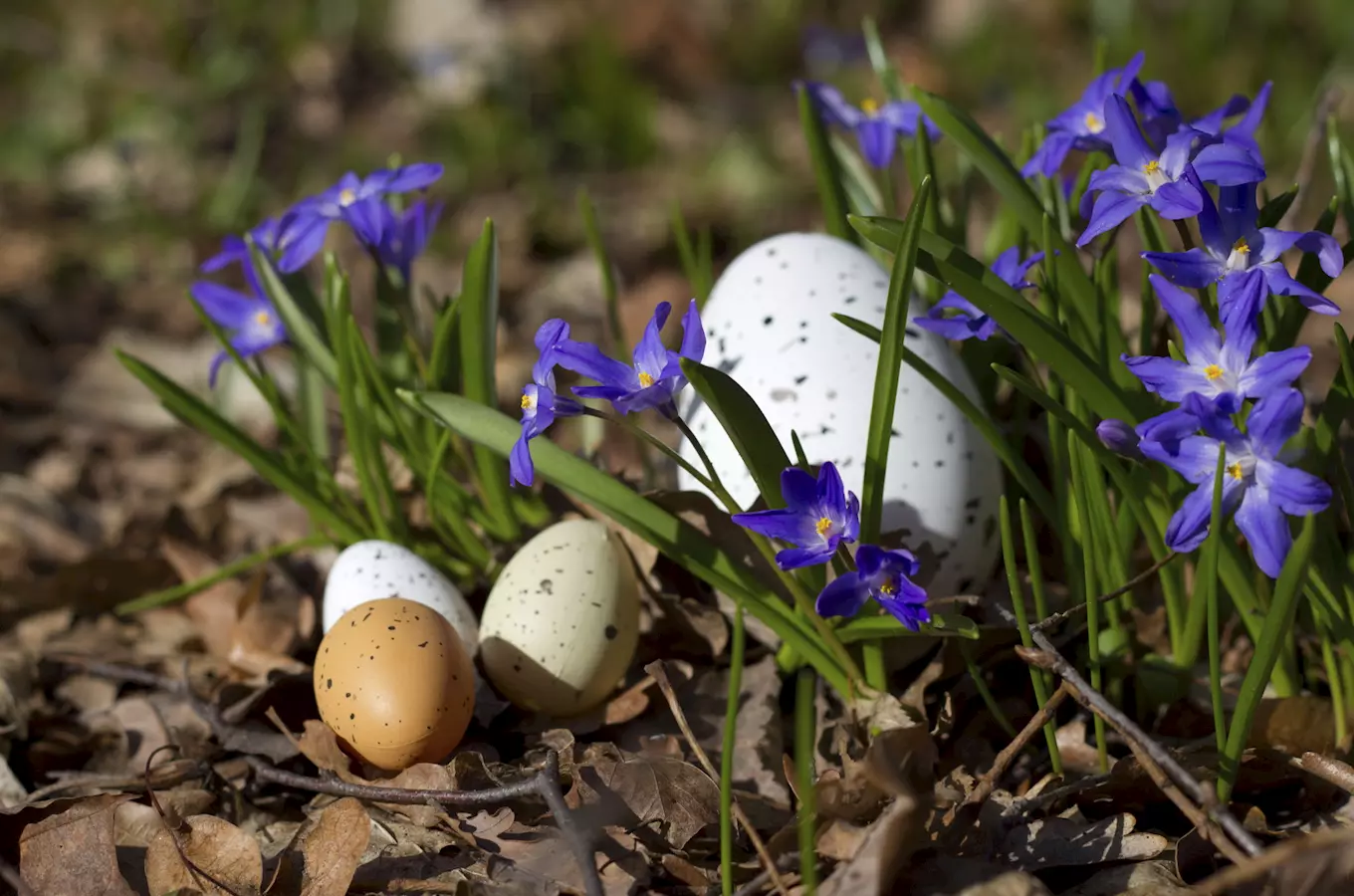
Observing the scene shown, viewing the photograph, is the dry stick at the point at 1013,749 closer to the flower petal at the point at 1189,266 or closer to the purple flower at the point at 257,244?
the flower petal at the point at 1189,266

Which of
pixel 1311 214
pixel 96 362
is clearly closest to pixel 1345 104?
pixel 1311 214

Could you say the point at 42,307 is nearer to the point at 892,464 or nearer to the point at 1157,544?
the point at 892,464

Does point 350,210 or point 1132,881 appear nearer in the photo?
point 1132,881

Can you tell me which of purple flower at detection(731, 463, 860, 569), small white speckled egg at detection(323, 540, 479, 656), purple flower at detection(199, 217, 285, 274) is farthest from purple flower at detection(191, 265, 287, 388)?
purple flower at detection(731, 463, 860, 569)

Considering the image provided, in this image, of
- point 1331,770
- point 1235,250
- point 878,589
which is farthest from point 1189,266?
point 1331,770

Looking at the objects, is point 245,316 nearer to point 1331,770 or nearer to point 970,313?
point 970,313

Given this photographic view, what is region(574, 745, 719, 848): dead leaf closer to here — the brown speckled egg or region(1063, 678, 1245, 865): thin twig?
the brown speckled egg
